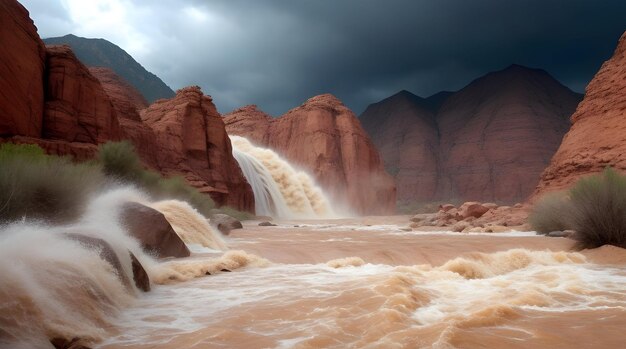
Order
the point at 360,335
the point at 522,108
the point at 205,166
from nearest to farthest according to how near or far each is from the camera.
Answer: the point at 360,335 → the point at 205,166 → the point at 522,108

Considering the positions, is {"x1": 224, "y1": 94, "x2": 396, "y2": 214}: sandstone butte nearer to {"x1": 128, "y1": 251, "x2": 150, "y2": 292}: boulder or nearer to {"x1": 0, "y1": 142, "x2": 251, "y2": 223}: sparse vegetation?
{"x1": 0, "y1": 142, "x2": 251, "y2": 223}: sparse vegetation

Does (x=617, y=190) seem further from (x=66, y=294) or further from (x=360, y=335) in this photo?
(x=66, y=294)

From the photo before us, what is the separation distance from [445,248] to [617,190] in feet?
14.1

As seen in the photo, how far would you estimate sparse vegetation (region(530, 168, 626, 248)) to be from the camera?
9.45m

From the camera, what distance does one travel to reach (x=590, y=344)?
331cm

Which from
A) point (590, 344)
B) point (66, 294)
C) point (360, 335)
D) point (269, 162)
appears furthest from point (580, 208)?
point (269, 162)

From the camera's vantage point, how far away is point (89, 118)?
2117 cm

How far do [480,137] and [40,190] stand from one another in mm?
83146

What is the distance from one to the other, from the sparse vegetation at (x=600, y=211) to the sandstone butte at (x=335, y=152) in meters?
39.8

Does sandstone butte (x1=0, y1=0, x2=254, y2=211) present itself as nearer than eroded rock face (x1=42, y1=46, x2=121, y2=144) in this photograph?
Yes

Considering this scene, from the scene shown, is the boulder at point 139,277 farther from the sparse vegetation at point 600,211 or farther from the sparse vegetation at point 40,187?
the sparse vegetation at point 600,211

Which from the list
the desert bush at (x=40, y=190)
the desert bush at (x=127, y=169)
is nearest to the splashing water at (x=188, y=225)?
the desert bush at (x=40, y=190)

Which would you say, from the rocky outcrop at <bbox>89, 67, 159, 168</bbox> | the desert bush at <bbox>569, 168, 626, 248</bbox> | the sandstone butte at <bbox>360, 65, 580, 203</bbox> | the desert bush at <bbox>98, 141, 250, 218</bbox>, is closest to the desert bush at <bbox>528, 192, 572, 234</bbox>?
the desert bush at <bbox>569, 168, 626, 248</bbox>

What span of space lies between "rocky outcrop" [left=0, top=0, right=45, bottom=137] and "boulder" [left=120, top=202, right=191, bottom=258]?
10.7m
